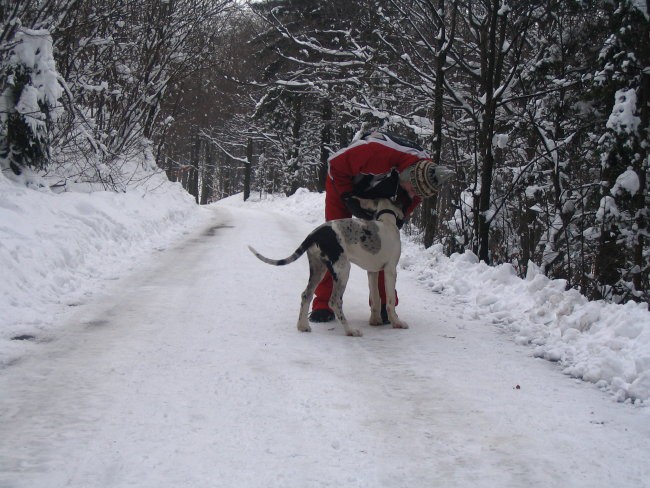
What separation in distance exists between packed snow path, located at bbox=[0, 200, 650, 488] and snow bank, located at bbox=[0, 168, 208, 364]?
44cm

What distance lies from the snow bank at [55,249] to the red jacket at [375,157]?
10.4 ft

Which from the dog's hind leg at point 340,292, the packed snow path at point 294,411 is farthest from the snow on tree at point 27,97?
the dog's hind leg at point 340,292

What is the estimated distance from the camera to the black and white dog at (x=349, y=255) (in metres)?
5.06

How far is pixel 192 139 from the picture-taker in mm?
41500

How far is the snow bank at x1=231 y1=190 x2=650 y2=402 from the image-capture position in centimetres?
387

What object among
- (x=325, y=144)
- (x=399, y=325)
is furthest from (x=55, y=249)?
(x=325, y=144)

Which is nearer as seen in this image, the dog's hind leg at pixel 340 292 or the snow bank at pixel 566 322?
the snow bank at pixel 566 322

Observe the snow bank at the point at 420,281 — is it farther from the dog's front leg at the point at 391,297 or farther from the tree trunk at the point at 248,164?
the tree trunk at the point at 248,164

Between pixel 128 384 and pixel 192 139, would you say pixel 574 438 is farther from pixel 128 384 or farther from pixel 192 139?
pixel 192 139

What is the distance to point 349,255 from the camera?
17.0 ft

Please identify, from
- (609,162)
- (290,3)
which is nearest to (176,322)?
(609,162)

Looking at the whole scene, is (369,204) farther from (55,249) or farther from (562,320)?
(55,249)

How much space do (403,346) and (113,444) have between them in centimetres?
267

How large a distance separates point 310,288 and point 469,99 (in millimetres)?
8129
